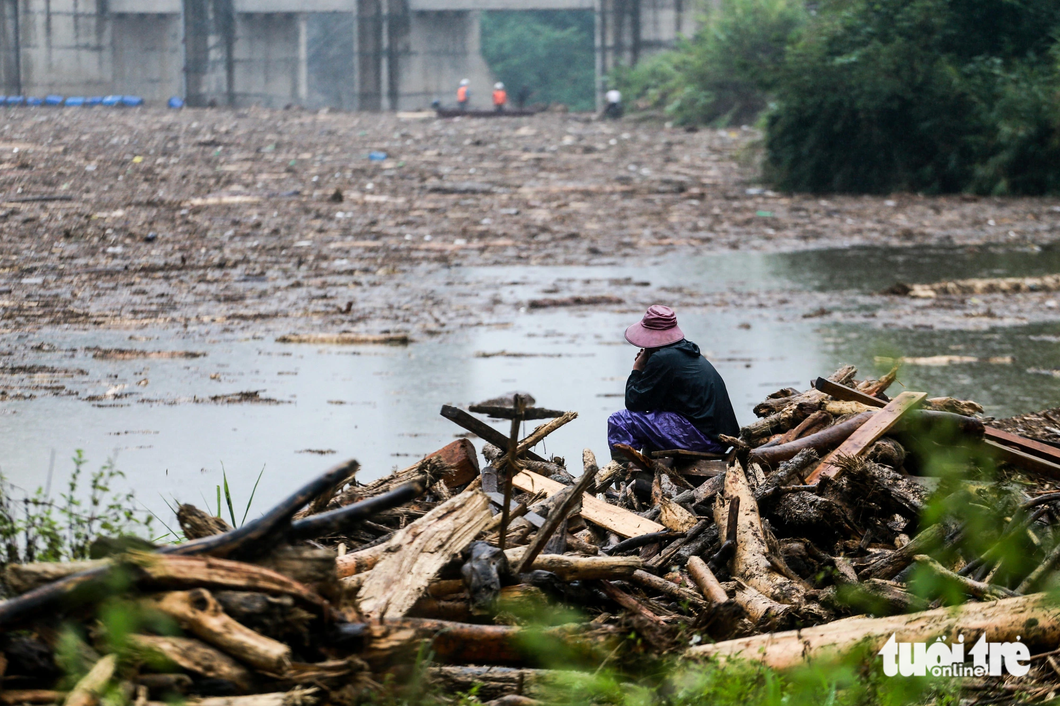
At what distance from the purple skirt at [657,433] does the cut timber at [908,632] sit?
2091 mm

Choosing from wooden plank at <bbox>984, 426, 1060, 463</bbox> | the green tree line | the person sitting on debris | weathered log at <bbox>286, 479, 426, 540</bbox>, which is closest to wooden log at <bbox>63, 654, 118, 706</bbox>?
weathered log at <bbox>286, 479, 426, 540</bbox>

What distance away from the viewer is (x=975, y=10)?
22281mm

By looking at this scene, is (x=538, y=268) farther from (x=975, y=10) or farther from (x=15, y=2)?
(x=15, y=2)

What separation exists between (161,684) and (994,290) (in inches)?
470

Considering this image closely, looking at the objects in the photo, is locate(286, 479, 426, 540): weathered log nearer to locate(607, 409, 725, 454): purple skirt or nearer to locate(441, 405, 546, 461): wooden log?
locate(441, 405, 546, 461): wooden log

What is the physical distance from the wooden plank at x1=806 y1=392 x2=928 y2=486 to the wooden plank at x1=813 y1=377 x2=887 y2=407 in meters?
0.33

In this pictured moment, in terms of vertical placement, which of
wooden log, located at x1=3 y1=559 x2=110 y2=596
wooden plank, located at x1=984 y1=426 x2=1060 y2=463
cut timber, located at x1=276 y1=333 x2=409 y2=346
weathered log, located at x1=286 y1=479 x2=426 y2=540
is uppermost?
weathered log, located at x1=286 y1=479 x2=426 y2=540

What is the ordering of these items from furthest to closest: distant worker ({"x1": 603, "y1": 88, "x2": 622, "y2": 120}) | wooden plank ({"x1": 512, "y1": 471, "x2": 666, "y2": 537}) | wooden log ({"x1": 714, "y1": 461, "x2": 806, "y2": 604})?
distant worker ({"x1": 603, "y1": 88, "x2": 622, "y2": 120}) → wooden plank ({"x1": 512, "y1": 471, "x2": 666, "y2": 537}) → wooden log ({"x1": 714, "y1": 461, "x2": 806, "y2": 604})

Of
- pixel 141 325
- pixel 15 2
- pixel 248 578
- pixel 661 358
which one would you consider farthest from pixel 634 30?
pixel 248 578

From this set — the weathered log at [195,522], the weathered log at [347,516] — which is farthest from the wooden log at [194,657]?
the weathered log at [195,522]

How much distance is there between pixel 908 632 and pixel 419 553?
59.7 inches

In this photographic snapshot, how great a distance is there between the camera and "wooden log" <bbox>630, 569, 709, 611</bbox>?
3795mm

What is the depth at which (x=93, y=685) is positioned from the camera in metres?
2.56

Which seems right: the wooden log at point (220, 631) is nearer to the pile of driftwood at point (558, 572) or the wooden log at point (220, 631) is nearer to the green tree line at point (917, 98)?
the pile of driftwood at point (558, 572)
